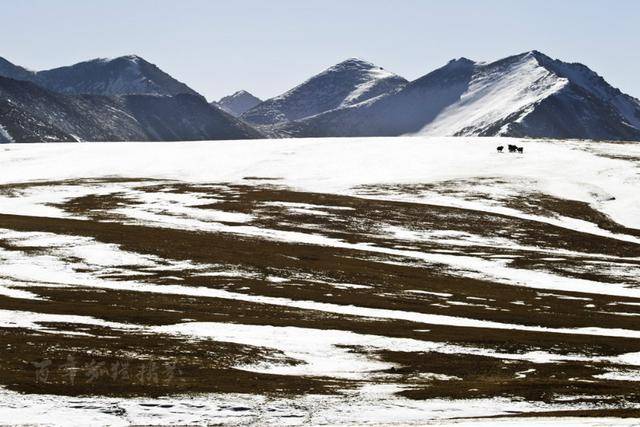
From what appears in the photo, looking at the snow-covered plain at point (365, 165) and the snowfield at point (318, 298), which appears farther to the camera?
the snow-covered plain at point (365, 165)

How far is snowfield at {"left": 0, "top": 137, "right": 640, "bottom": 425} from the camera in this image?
3212cm

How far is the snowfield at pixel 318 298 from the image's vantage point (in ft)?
105

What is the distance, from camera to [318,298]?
56.8 m

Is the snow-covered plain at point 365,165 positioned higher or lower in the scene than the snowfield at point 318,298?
higher

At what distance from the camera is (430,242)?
90.2 metres

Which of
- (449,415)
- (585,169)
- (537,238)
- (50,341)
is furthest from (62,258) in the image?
(585,169)

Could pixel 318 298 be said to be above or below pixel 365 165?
below

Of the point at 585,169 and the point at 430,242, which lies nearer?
the point at 430,242

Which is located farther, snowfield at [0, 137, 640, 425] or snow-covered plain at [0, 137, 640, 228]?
snow-covered plain at [0, 137, 640, 228]

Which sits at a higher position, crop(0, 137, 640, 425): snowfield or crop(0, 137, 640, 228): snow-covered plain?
crop(0, 137, 640, 228): snow-covered plain

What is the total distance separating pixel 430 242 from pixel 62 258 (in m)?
37.0

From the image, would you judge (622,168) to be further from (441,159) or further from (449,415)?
(449,415)

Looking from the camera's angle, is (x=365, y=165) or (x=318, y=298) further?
(x=365, y=165)

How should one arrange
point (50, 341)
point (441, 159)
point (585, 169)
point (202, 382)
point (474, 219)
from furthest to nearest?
point (441, 159), point (585, 169), point (474, 219), point (50, 341), point (202, 382)
